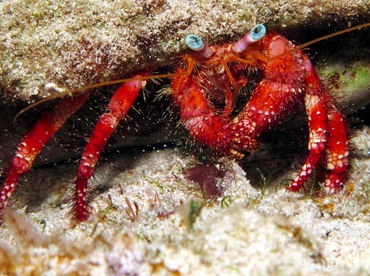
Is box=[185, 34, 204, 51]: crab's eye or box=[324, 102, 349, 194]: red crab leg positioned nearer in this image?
box=[185, 34, 204, 51]: crab's eye

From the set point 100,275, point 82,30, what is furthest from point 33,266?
point 82,30

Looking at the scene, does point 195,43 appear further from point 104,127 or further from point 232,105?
point 104,127

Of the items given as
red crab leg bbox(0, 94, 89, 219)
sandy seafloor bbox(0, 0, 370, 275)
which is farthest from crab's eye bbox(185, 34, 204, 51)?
red crab leg bbox(0, 94, 89, 219)

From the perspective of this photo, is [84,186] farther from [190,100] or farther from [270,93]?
[270,93]

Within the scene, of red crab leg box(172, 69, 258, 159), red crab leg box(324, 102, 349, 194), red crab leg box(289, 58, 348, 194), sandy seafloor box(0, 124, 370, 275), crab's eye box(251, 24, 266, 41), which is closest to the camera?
sandy seafloor box(0, 124, 370, 275)

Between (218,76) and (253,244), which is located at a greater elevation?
(253,244)

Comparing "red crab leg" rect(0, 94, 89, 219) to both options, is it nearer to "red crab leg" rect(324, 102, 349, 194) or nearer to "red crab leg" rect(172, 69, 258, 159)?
"red crab leg" rect(172, 69, 258, 159)

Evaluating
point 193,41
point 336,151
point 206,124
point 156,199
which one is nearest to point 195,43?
point 193,41
